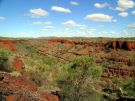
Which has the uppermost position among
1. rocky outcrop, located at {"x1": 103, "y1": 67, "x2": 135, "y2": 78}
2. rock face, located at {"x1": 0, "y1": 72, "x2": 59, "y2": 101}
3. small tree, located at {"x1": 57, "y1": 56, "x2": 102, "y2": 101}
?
rock face, located at {"x1": 0, "y1": 72, "x2": 59, "y2": 101}

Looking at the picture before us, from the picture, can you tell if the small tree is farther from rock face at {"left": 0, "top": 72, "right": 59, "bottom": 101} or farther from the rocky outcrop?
the rocky outcrop

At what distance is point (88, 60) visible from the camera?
23.6 m

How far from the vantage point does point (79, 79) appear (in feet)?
76.7

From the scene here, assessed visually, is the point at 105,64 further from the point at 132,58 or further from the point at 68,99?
the point at 68,99

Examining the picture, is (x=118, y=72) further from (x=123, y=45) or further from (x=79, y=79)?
(x=79, y=79)

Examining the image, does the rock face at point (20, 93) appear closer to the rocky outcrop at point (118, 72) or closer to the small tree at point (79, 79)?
the small tree at point (79, 79)

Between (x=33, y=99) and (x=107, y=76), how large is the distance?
44970 millimetres

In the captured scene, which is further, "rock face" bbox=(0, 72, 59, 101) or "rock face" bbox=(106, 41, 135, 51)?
"rock face" bbox=(106, 41, 135, 51)

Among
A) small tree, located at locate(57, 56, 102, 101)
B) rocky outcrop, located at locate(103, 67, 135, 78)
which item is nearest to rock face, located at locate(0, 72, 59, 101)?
small tree, located at locate(57, 56, 102, 101)

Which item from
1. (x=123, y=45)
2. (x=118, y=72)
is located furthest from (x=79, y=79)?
(x=123, y=45)

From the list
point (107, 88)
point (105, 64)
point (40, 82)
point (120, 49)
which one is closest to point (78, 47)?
point (120, 49)

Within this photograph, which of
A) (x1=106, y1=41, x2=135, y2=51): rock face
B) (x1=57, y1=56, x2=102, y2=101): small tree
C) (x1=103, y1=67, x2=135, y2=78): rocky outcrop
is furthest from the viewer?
(x1=106, y1=41, x2=135, y2=51): rock face

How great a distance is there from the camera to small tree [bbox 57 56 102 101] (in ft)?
74.1

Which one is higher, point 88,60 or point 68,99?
point 88,60
